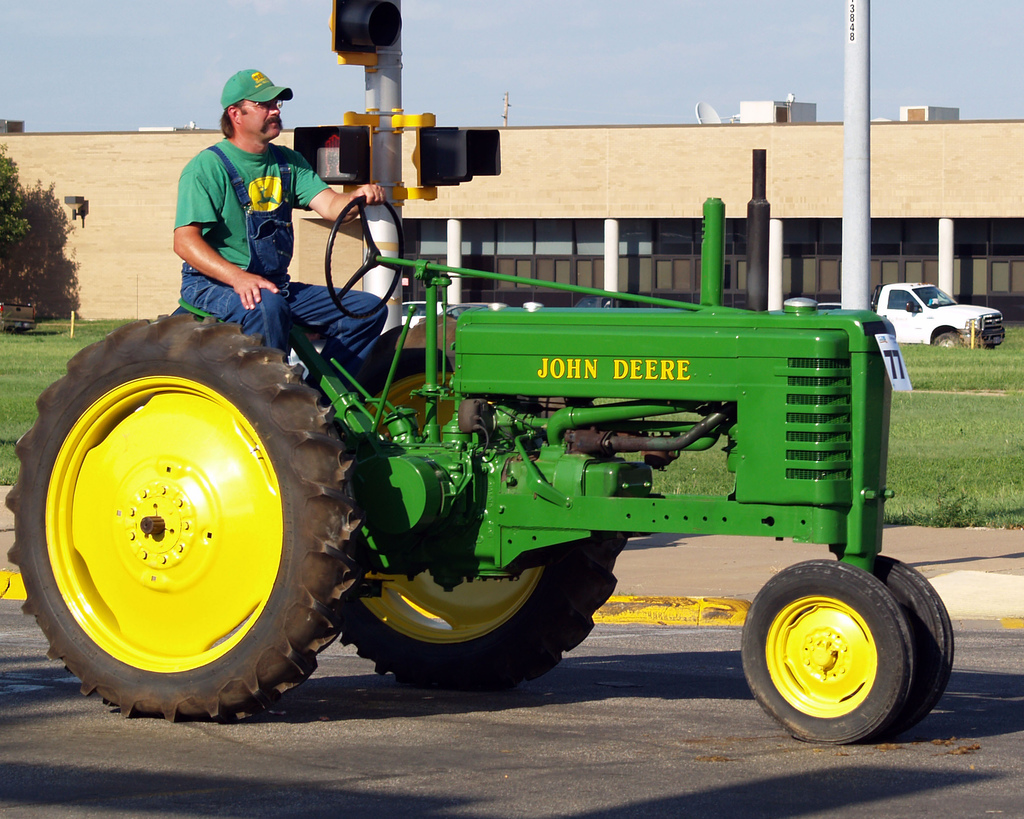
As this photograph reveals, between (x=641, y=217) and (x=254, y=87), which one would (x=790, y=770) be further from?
(x=641, y=217)

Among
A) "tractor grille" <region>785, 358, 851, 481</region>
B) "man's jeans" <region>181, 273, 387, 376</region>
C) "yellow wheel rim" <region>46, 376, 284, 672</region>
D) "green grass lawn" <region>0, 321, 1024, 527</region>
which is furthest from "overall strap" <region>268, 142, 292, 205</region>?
"green grass lawn" <region>0, 321, 1024, 527</region>

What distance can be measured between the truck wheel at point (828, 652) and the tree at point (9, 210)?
57081 millimetres

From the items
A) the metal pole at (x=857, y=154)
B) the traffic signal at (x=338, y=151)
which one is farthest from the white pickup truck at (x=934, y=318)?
the traffic signal at (x=338, y=151)

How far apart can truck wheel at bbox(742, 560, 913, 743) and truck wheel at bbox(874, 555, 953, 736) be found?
15 cm

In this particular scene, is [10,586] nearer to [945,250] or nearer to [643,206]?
[945,250]

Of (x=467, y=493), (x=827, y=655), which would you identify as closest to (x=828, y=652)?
(x=827, y=655)

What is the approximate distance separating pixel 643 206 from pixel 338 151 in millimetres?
47386

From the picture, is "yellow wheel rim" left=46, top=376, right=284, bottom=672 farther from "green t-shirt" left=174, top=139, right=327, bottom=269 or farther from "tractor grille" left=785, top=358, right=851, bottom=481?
"tractor grille" left=785, top=358, right=851, bottom=481

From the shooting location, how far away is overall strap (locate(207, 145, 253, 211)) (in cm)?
650

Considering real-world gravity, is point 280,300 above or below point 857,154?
below

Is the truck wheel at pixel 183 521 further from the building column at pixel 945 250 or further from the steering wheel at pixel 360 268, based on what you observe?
the building column at pixel 945 250

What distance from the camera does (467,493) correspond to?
614cm

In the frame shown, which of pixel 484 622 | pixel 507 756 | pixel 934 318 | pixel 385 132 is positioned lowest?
pixel 507 756

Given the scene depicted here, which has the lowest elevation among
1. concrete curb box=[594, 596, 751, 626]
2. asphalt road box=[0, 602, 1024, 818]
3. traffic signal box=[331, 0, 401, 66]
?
concrete curb box=[594, 596, 751, 626]
